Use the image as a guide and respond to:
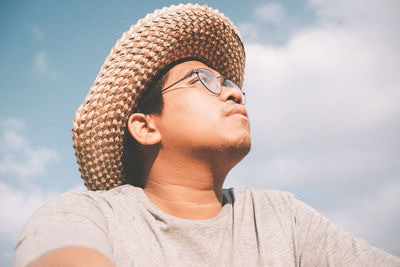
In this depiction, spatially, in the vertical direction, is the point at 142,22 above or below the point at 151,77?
above

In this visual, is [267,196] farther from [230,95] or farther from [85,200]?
[85,200]

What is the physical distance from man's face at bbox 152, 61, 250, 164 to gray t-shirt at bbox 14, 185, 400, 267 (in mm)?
419

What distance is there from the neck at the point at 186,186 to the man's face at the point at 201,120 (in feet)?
0.38

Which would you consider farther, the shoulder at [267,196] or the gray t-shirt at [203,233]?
the shoulder at [267,196]

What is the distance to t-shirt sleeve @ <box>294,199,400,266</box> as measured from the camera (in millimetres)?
1549

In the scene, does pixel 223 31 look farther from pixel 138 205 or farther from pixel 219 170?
pixel 138 205

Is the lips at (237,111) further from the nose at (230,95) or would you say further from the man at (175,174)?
the nose at (230,95)

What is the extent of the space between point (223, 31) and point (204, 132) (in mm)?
1091

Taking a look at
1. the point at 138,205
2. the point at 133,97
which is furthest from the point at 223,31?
the point at 138,205

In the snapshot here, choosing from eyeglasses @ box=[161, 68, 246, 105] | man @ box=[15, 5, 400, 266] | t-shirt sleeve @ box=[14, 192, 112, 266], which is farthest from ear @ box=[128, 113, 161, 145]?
t-shirt sleeve @ box=[14, 192, 112, 266]

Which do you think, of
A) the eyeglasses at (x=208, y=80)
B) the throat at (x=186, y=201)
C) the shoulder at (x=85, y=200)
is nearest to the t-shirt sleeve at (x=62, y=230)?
the shoulder at (x=85, y=200)

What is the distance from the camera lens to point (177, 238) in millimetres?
1601

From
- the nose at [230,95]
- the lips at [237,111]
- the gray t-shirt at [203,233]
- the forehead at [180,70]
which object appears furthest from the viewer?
the forehead at [180,70]

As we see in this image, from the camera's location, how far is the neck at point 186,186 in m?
1.96
